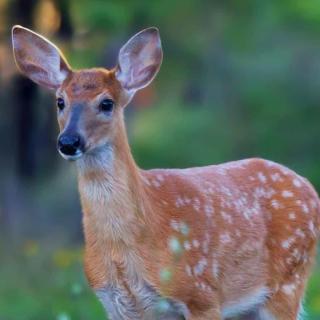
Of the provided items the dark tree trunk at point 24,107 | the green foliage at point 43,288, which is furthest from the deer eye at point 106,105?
the dark tree trunk at point 24,107

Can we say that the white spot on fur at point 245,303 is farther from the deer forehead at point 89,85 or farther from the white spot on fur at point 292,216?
the deer forehead at point 89,85

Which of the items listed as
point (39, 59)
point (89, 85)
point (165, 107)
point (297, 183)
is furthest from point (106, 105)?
point (165, 107)

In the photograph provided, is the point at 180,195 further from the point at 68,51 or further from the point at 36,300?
the point at 68,51

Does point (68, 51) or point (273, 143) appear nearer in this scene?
point (68, 51)

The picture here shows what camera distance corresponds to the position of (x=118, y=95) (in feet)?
31.2

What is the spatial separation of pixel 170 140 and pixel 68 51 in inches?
182

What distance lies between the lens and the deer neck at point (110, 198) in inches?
366

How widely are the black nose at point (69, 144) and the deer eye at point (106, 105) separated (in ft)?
1.20

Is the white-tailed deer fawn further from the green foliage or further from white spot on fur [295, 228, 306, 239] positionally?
the green foliage

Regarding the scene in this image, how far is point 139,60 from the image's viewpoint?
386 inches

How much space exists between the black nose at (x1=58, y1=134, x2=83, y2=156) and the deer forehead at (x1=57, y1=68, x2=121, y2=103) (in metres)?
0.35

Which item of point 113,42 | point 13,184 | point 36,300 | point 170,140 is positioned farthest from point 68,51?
point 36,300

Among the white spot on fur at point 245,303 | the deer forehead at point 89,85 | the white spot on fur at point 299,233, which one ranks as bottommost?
the white spot on fur at point 245,303

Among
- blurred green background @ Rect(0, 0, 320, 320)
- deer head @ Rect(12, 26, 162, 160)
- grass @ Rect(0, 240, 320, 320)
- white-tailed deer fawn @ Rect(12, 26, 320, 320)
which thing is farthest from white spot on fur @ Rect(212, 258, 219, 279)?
blurred green background @ Rect(0, 0, 320, 320)
